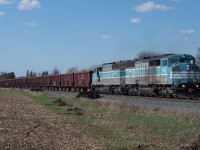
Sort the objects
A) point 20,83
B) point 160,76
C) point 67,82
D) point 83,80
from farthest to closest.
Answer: point 20,83, point 67,82, point 83,80, point 160,76

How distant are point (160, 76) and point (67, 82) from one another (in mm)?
40105

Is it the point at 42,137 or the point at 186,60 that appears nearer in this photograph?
the point at 42,137

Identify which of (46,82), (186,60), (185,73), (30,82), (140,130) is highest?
(186,60)

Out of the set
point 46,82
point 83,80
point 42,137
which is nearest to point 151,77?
point 83,80

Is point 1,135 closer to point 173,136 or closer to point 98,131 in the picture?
point 98,131

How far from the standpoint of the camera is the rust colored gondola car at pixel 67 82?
74062mm

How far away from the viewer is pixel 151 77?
4075 cm

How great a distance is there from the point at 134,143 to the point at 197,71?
26.0 meters

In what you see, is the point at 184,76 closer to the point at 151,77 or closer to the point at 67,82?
the point at 151,77

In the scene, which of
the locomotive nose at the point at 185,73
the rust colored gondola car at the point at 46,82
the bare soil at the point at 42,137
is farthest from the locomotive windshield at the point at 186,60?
the rust colored gondola car at the point at 46,82

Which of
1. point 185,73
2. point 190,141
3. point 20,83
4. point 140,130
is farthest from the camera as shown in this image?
point 20,83

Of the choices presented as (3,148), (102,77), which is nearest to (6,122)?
(3,148)

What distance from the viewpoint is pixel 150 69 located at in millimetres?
41438

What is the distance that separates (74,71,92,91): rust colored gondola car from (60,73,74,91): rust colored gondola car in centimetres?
260
